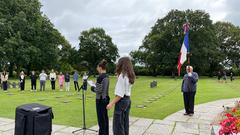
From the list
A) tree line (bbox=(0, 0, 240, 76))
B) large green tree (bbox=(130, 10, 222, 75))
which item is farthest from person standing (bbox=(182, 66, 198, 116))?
large green tree (bbox=(130, 10, 222, 75))

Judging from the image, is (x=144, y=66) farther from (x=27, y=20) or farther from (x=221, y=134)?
(x=221, y=134)

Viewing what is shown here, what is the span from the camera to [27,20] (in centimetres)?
3728

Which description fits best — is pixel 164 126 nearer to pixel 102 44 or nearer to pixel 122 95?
pixel 122 95

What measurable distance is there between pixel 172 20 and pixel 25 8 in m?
25.9

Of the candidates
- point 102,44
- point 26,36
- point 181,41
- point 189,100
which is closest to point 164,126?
point 189,100

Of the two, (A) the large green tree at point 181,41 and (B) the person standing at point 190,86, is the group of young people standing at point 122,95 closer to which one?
(B) the person standing at point 190,86

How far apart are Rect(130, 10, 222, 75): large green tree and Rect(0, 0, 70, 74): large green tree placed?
18970 mm

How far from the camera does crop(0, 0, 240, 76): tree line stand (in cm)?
3512

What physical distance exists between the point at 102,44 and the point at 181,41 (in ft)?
71.3

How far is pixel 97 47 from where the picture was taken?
190 ft

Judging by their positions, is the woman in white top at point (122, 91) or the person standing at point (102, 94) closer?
the woman in white top at point (122, 91)

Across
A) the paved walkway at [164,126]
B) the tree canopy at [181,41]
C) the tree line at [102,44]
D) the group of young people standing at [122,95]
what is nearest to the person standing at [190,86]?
the paved walkway at [164,126]

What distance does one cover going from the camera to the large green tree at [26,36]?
1334 inches

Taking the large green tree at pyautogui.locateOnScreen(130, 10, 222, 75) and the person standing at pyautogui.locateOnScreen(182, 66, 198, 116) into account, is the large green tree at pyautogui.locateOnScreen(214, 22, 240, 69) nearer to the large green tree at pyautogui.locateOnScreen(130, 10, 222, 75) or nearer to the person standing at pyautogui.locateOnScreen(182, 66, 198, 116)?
the large green tree at pyautogui.locateOnScreen(130, 10, 222, 75)
